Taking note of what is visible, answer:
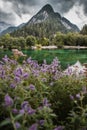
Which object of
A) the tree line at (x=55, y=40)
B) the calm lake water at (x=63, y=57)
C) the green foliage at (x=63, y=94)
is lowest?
the green foliage at (x=63, y=94)

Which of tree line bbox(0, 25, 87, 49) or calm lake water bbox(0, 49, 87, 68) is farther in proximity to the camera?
tree line bbox(0, 25, 87, 49)

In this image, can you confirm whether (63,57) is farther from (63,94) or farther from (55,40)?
(55,40)

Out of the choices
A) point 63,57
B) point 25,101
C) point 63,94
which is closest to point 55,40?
point 63,57

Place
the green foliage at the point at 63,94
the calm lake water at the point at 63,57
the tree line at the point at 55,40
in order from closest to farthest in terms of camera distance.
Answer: the green foliage at the point at 63,94 → the calm lake water at the point at 63,57 → the tree line at the point at 55,40

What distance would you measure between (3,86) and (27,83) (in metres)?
0.80

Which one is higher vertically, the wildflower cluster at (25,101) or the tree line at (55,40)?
the tree line at (55,40)

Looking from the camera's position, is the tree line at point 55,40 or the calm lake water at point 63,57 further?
the tree line at point 55,40

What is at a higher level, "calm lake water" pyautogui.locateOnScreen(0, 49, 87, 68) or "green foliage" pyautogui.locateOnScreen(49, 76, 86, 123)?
"calm lake water" pyautogui.locateOnScreen(0, 49, 87, 68)

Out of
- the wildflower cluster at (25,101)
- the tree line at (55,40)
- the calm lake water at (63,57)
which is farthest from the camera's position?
the tree line at (55,40)

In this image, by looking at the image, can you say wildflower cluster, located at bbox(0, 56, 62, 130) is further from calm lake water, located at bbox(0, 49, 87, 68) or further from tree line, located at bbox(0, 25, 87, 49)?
tree line, located at bbox(0, 25, 87, 49)

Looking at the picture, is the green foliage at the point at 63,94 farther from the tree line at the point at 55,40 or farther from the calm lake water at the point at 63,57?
the tree line at the point at 55,40

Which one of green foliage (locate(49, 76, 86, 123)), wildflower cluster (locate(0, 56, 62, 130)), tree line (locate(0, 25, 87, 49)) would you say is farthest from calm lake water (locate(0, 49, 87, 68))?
tree line (locate(0, 25, 87, 49))

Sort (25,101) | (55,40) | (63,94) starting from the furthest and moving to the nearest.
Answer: (55,40), (63,94), (25,101)

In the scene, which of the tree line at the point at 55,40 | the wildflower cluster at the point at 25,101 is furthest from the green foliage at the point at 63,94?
the tree line at the point at 55,40
